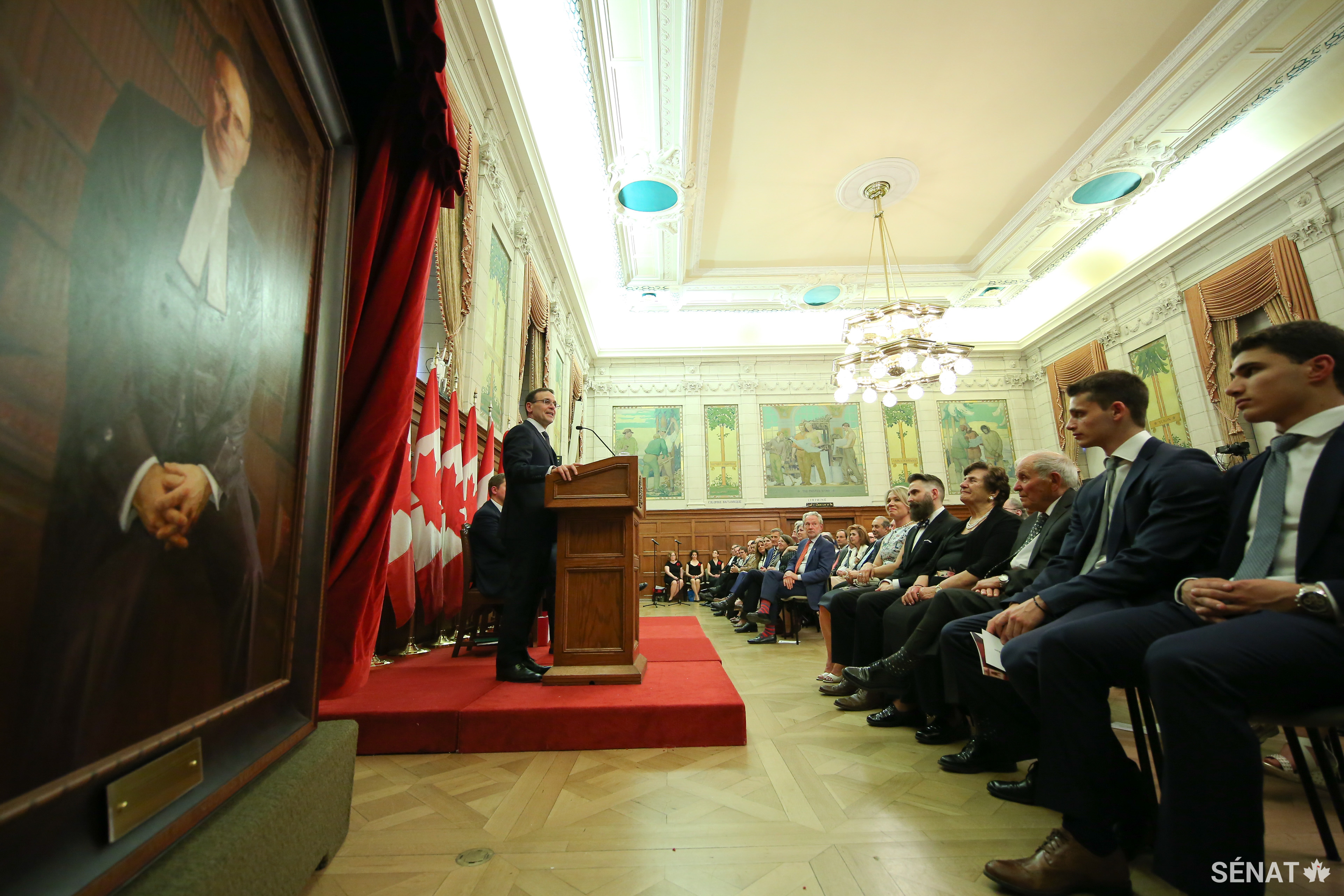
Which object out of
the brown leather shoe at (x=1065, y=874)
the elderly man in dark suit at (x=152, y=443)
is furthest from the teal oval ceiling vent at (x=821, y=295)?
the elderly man in dark suit at (x=152, y=443)

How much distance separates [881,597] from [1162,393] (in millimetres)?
10155

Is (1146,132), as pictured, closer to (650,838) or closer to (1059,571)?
(1059,571)

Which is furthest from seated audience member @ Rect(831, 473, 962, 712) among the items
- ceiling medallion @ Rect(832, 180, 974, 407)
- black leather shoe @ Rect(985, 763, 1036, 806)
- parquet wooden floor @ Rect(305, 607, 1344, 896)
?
ceiling medallion @ Rect(832, 180, 974, 407)

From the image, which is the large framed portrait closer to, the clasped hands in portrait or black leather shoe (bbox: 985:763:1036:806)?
the clasped hands in portrait

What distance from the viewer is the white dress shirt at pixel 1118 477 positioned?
1896 millimetres

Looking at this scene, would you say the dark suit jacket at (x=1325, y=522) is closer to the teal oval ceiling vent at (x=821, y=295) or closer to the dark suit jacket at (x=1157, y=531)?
the dark suit jacket at (x=1157, y=531)

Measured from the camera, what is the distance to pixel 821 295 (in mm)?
12484

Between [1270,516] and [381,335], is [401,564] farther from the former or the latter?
[1270,516]

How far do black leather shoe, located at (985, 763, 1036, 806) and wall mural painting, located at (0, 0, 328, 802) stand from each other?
208 centimetres

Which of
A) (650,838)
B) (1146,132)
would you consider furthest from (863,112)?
(650,838)

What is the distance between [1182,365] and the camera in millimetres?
9852

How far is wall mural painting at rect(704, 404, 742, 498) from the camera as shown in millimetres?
13719

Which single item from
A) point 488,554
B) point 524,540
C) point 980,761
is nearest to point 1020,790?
point 980,761

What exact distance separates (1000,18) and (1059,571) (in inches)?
275
